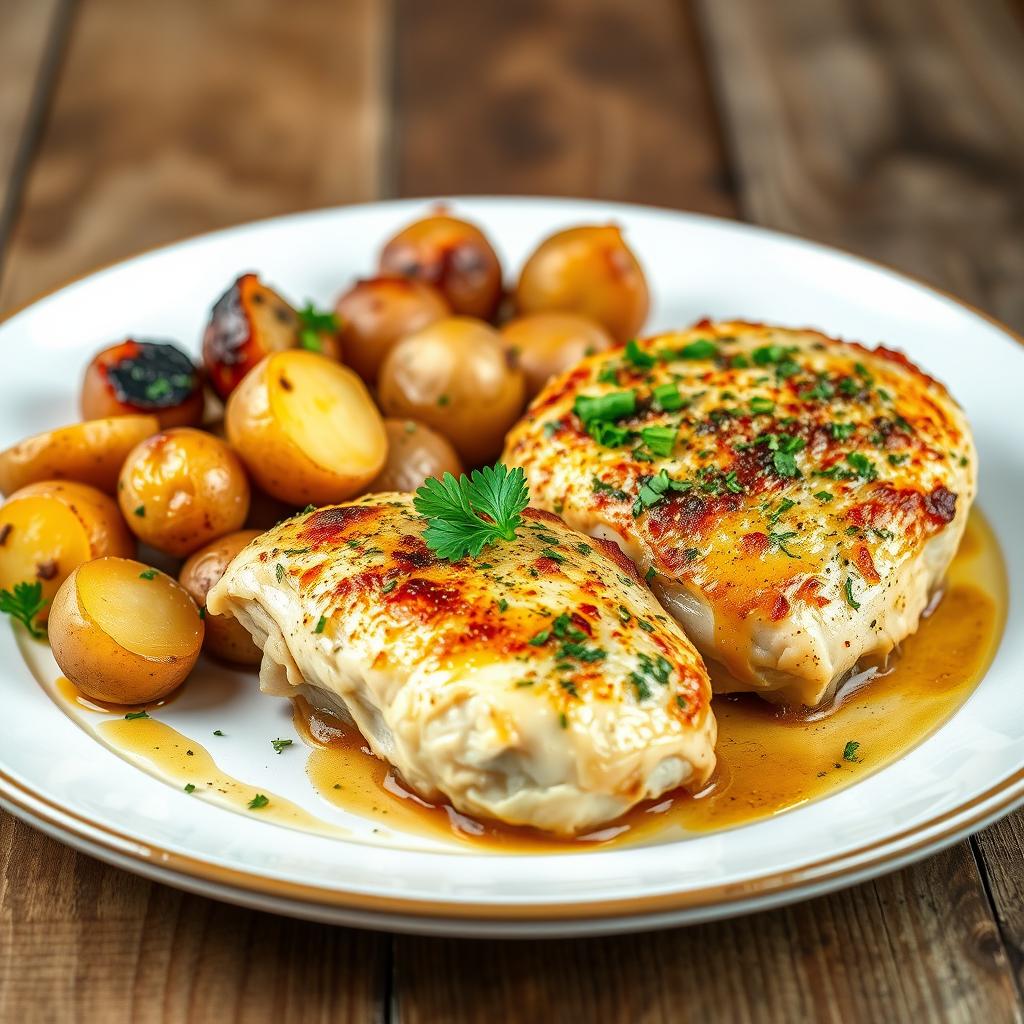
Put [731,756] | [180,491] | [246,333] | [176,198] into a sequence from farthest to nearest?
[176,198]
[246,333]
[180,491]
[731,756]

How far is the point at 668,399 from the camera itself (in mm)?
3271

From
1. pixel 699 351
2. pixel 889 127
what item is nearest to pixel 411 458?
pixel 699 351

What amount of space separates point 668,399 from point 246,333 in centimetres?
115

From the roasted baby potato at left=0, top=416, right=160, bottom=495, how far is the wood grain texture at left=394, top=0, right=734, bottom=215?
2490 millimetres

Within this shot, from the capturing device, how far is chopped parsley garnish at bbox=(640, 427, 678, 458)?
314 cm

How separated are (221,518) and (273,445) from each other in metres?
0.22

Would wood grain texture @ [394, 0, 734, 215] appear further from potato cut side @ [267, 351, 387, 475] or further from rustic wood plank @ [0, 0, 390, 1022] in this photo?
potato cut side @ [267, 351, 387, 475]

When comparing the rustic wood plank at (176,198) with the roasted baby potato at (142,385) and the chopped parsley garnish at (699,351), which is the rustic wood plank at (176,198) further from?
the chopped parsley garnish at (699,351)

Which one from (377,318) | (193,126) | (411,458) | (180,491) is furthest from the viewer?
(193,126)

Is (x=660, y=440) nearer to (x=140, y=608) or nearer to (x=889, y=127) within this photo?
(x=140, y=608)

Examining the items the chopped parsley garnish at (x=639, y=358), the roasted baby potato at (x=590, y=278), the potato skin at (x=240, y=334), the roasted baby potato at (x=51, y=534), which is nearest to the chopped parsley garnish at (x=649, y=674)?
the chopped parsley garnish at (x=639, y=358)

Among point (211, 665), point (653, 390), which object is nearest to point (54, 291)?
point (211, 665)

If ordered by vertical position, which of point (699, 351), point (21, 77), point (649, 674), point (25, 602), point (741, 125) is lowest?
point (25, 602)

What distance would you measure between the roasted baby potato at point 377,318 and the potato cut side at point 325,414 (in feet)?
1.45
